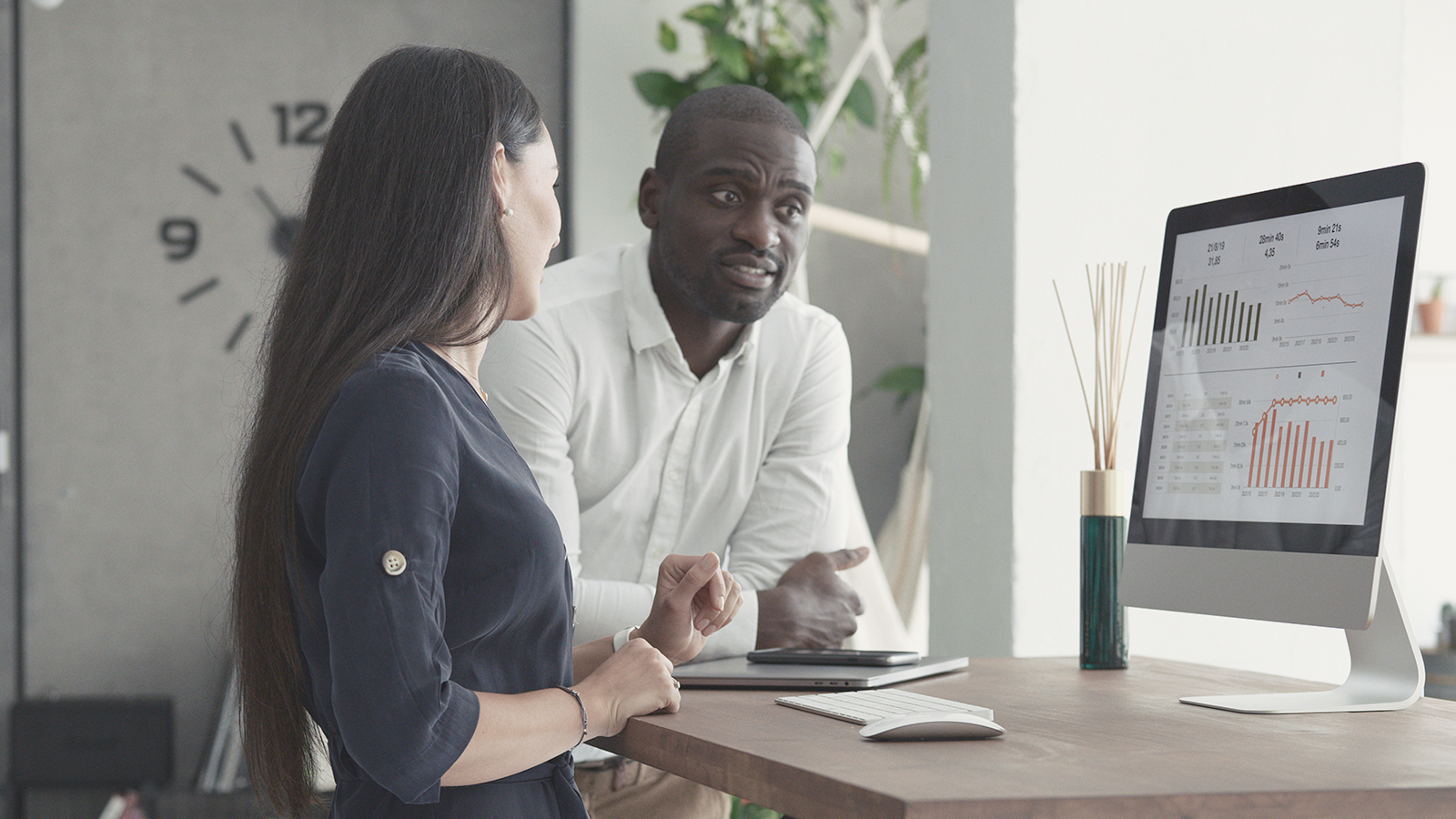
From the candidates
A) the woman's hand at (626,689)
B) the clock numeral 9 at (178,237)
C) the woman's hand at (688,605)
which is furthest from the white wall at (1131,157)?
the clock numeral 9 at (178,237)

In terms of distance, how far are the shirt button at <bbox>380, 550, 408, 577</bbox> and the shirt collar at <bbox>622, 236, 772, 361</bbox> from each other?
3.08ft

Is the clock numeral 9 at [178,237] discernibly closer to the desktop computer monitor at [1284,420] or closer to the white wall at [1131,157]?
the white wall at [1131,157]

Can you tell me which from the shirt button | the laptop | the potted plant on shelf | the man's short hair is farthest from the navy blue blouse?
the potted plant on shelf

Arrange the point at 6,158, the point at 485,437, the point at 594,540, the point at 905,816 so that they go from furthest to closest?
1. the point at 6,158
2. the point at 594,540
3. the point at 485,437
4. the point at 905,816

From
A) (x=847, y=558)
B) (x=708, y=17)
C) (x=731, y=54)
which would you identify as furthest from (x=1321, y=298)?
(x=708, y=17)

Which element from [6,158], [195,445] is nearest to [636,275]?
[195,445]

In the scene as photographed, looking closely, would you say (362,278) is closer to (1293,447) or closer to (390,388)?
(390,388)

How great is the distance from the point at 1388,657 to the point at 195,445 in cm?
355

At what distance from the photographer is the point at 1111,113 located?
2.09 metres

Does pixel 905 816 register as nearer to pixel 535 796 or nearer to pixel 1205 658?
pixel 535 796

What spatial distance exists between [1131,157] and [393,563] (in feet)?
5.04

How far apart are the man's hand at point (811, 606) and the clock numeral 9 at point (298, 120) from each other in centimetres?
293

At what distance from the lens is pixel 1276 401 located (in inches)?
51.1

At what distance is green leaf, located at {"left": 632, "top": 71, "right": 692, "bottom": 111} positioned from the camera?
3705 mm
